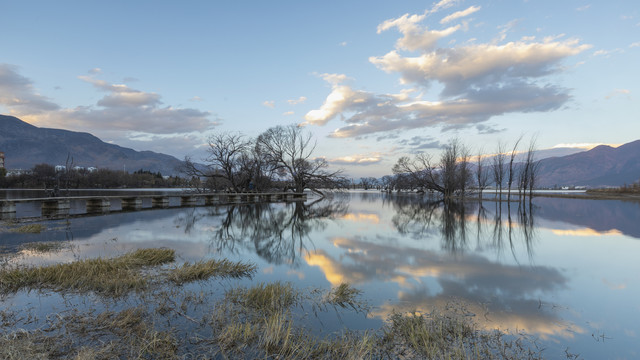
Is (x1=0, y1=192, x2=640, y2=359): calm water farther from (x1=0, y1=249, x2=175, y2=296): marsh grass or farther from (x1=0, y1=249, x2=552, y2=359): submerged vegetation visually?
(x1=0, y1=249, x2=175, y2=296): marsh grass

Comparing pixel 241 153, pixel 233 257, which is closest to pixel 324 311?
pixel 233 257

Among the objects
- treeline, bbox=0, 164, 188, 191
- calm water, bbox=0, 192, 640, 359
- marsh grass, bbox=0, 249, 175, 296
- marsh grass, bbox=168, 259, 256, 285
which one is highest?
treeline, bbox=0, 164, 188, 191

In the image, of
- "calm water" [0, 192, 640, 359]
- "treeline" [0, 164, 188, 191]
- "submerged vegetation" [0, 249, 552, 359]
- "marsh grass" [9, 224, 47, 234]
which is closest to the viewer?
"submerged vegetation" [0, 249, 552, 359]

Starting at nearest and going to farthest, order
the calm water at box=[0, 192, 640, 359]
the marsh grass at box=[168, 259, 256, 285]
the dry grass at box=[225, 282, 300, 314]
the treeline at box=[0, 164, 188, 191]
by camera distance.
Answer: the calm water at box=[0, 192, 640, 359], the dry grass at box=[225, 282, 300, 314], the marsh grass at box=[168, 259, 256, 285], the treeline at box=[0, 164, 188, 191]

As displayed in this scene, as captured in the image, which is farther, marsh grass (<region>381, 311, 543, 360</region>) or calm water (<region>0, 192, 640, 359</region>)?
calm water (<region>0, 192, 640, 359</region>)

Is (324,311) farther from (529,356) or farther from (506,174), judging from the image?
(506,174)

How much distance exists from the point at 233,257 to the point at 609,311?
8515mm

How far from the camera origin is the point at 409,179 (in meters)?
85.2

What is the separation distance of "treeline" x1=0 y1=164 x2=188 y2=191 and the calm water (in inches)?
3197

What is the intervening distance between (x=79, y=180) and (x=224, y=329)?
418ft

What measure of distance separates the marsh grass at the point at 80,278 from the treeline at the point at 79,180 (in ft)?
281

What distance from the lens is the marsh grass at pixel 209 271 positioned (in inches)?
260

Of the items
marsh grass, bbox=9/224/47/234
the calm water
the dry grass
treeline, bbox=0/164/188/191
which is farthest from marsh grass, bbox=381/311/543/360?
treeline, bbox=0/164/188/191

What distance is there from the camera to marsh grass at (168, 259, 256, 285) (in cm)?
661
